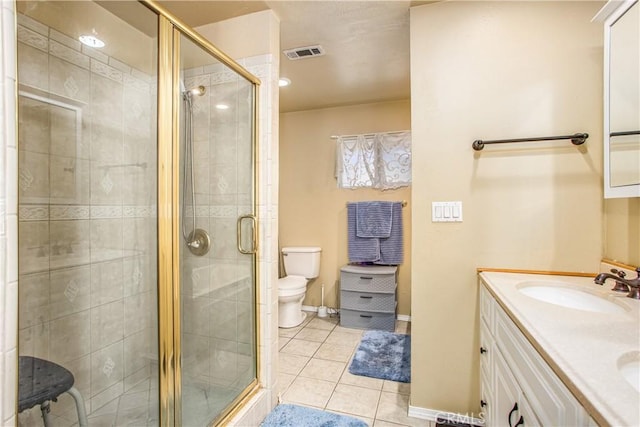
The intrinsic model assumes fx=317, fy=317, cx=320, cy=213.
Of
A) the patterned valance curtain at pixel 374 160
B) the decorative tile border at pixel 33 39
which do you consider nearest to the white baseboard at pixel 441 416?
the patterned valance curtain at pixel 374 160

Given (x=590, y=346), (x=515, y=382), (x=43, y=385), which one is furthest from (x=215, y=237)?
(x=590, y=346)

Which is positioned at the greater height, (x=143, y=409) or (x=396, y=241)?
(x=396, y=241)

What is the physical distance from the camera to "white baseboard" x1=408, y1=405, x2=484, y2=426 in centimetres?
172

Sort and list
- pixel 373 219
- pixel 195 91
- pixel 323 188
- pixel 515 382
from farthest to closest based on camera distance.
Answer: pixel 323 188, pixel 373 219, pixel 195 91, pixel 515 382

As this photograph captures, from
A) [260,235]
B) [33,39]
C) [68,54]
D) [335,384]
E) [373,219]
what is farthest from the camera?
[373,219]

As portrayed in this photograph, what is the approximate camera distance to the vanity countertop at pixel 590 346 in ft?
1.78

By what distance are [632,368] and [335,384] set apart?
1742 mm

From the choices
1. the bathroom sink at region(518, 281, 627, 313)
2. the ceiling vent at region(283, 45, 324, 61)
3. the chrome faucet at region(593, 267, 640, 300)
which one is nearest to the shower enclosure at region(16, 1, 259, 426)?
the ceiling vent at region(283, 45, 324, 61)

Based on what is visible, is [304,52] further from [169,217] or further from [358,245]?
[358,245]

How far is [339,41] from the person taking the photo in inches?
86.2

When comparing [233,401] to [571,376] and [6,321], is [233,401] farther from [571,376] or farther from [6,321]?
[571,376]

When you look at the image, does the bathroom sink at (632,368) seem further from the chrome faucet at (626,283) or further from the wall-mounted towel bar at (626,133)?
the wall-mounted towel bar at (626,133)

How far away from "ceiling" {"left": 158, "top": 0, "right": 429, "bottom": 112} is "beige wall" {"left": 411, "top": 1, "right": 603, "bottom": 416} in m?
0.32

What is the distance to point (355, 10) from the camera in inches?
72.5
